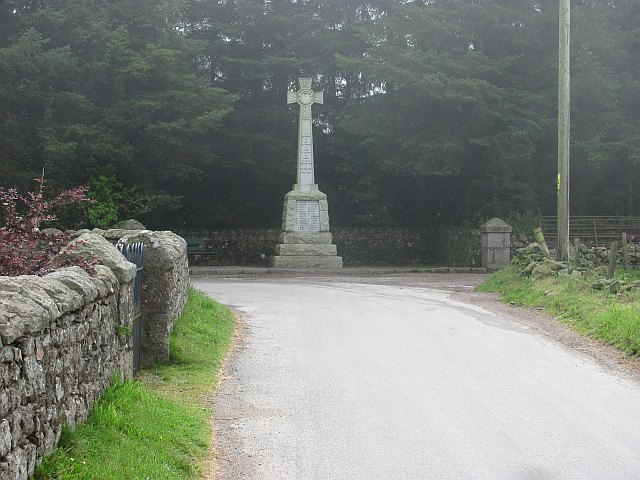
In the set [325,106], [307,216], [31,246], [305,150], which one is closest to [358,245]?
A: [325,106]

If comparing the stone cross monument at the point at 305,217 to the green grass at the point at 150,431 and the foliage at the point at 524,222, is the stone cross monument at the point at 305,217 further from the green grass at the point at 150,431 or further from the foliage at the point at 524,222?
the green grass at the point at 150,431

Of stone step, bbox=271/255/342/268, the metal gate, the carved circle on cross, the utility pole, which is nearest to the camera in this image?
the metal gate

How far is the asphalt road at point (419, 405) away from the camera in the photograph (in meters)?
5.74

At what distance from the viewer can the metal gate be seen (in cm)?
796

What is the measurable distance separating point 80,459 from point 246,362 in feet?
15.8

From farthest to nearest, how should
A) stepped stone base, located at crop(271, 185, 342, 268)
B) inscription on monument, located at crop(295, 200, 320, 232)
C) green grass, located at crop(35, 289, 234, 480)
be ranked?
inscription on monument, located at crop(295, 200, 320, 232), stepped stone base, located at crop(271, 185, 342, 268), green grass, located at crop(35, 289, 234, 480)

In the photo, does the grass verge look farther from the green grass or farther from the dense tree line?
the dense tree line

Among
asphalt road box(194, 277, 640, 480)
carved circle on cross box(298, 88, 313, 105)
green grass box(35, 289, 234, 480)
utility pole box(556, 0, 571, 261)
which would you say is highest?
carved circle on cross box(298, 88, 313, 105)

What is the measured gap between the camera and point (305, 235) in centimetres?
2744

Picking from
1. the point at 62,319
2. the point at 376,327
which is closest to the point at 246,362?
the point at 376,327

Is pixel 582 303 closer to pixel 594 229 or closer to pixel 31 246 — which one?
pixel 31 246

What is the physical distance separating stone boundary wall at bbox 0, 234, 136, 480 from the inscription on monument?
2095 centimetres

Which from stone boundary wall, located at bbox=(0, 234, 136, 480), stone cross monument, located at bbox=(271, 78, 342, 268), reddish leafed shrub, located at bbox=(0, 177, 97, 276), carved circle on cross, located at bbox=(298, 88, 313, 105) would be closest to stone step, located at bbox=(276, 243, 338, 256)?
stone cross monument, located at bbox=(271, 78, 342, 268)

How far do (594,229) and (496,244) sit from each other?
3581 mm
